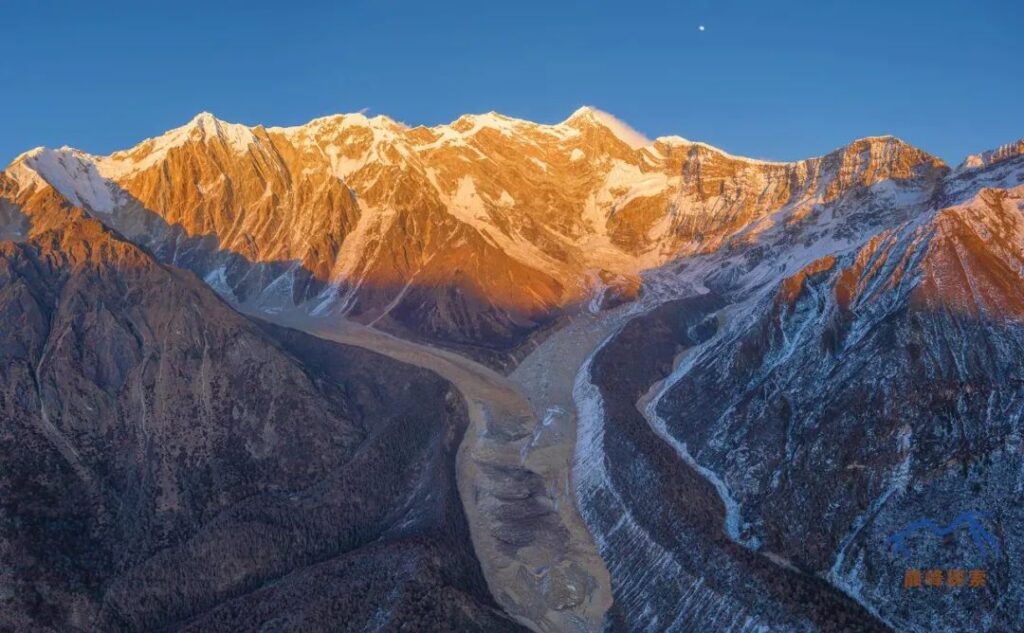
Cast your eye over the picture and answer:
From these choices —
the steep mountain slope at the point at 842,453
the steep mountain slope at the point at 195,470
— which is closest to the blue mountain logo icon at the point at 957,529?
the steep mountain slope at the point at 842,453

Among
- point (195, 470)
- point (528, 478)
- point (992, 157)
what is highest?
point (992, 157)

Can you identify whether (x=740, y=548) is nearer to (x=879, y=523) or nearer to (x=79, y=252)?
(x=879, y=523)

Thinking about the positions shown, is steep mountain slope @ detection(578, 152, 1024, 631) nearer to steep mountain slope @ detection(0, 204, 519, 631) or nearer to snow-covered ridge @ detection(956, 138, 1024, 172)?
steep mountain slope @ detection(0, 204, 519, 631)

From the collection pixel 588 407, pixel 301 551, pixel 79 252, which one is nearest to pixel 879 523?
pixel 301 551

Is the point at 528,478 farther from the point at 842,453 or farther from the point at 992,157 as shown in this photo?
the point at 992,157

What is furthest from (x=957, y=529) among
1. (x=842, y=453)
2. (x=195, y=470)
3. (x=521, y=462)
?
(x=195, y=470)

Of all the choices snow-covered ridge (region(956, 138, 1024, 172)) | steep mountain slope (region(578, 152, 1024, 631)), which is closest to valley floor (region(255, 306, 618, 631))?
steep mountain slope (region(578, 152, 1024, 631))

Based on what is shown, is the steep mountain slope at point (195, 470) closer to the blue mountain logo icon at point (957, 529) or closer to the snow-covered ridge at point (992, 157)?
the blue mountain logo icon at point (957, 529)

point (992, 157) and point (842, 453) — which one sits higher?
point (992, 157)
